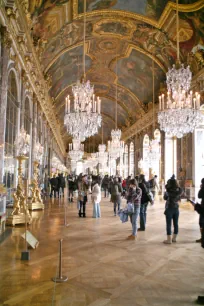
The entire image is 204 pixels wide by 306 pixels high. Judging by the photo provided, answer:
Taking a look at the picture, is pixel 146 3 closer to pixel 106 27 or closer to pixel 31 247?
pixel 106 27

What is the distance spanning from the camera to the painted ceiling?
11383 mm

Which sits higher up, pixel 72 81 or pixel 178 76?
pixel 72 81

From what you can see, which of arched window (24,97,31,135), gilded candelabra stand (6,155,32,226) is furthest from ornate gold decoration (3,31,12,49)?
arched window (24,97,31,135)

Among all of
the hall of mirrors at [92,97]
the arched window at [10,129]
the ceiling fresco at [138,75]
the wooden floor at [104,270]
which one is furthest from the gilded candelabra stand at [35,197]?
the ceiling fresco at [138,75]

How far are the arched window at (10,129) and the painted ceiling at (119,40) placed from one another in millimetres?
3081

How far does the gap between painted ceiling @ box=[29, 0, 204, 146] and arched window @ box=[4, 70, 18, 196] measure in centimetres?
308

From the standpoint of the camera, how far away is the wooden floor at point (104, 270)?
2842mm

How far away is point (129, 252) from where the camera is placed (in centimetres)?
459

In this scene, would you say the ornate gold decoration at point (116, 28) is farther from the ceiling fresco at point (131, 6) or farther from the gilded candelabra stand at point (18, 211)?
the gilded candelabra stand at point (18, 211)

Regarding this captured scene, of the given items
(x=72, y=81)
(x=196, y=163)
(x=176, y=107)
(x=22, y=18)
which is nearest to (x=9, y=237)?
(x=176, y=107)

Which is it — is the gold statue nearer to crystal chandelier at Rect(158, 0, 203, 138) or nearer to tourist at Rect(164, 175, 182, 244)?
tourist at Rect(164, 175, 182, 244)

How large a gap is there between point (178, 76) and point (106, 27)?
24.2 feet

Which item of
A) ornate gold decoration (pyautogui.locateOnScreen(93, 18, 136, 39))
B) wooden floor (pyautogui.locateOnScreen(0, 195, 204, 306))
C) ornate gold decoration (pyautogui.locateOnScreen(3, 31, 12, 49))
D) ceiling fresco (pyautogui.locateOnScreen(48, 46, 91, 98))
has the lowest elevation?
wooden floor (pyautogui.locateOnScreen(0, 195, 204, 306))

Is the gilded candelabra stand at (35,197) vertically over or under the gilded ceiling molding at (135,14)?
under
